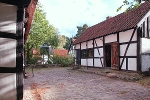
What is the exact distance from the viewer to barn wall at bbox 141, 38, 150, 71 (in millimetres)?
12875

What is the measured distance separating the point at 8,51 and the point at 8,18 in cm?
79

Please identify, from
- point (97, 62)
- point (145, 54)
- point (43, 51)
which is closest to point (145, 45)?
point (145, 54)

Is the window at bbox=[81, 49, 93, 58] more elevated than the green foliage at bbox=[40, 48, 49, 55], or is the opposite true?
the green foliage at bbox=[40, 48, 49, 55]

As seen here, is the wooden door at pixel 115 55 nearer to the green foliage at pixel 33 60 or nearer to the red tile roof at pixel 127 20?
the red tile roof at pixel 127 20

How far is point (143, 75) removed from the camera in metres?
12.4

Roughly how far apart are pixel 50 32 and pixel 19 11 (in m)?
27.0

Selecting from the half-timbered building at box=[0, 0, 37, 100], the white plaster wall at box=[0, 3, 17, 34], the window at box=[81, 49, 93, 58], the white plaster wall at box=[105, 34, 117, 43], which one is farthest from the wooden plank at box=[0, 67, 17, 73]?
the window at box=[81, 49, 93, 58]

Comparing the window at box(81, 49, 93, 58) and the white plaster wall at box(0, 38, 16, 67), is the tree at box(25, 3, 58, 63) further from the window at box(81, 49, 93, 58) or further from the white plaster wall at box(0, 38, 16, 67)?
the white plaster wall at box(0, 38, 16, 67)

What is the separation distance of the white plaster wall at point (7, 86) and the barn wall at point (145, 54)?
10047 millimetres

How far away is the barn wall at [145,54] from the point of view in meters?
12.9

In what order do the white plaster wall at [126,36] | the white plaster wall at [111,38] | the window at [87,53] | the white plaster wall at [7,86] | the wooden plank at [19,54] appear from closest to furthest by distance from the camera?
the white plaster wall at [7,86]
the wooden plank at [19,54]
the white plaster wall at [126,36]
the white plaster wall at [111,38]
the window at [87,53]

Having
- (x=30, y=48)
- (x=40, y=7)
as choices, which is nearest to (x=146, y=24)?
(x=30, y=48)

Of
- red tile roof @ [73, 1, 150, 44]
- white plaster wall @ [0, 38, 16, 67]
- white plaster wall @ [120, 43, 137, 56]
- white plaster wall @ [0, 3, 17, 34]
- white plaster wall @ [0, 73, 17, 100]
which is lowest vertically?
white plaster wall @ [0, 73, 17, 100]

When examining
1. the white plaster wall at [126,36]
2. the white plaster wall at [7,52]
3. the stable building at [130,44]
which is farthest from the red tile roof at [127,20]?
the white plaster wall at [7,52]
